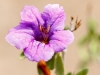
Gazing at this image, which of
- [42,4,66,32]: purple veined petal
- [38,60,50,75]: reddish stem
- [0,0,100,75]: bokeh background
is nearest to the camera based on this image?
[38,60,50,75]: reddish stem

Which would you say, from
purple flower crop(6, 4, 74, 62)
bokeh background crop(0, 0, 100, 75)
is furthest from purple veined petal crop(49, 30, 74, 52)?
bokeh background crop(0, 0, 100, 75)

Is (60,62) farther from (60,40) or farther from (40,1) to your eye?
(40,1)

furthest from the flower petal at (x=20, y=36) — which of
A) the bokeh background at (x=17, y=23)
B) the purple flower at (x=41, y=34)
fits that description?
the bokeh background at (x=17, y=23)

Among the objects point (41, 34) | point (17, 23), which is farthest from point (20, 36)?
point (17, 23)

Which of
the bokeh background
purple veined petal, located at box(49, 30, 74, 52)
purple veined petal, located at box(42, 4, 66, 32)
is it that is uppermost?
purple veined petal, located at box(42, 4, 66, 32)

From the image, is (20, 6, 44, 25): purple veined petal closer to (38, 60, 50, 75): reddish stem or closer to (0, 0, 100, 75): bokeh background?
(38, 60, 50, 75): reddish stem

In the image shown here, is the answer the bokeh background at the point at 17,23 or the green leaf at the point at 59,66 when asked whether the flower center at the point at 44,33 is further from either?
the bokeh background at the point at 17,23

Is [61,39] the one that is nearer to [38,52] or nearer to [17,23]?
[38,52]
